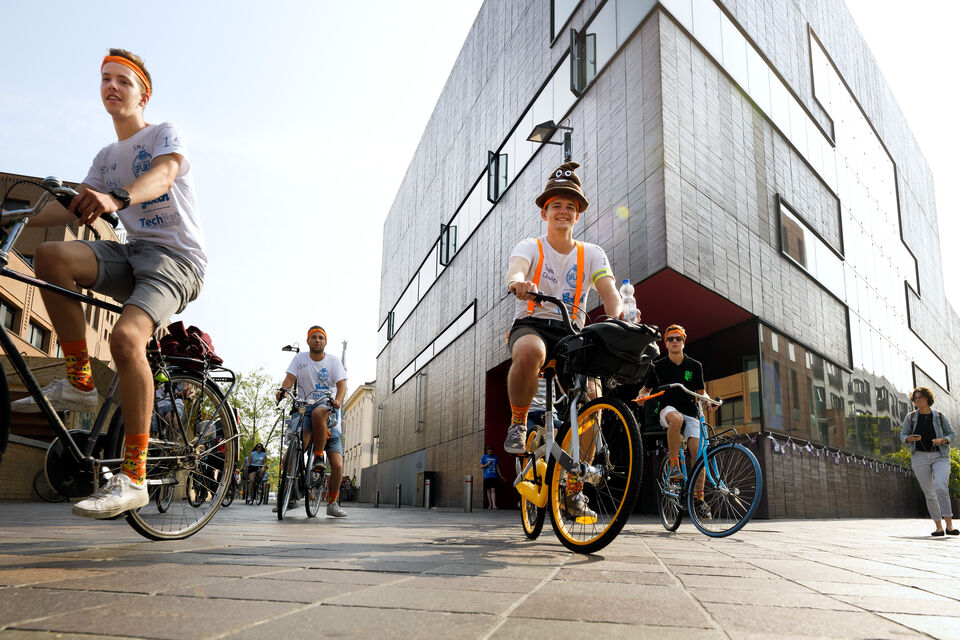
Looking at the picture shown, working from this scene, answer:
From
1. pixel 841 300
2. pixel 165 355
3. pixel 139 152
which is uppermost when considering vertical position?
pixel 841 300

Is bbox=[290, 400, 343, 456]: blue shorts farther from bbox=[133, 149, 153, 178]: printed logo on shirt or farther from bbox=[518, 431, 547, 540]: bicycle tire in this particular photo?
bbox=[133, 149, 153, 178]: printed logo on shirt

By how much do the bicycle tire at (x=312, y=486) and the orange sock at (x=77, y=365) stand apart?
4.59 meters

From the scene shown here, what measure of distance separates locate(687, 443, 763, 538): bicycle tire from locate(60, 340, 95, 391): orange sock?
4764 millimetres

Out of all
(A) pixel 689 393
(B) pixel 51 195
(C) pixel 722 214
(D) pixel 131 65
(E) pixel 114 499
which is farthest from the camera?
(C) pixel 722 214

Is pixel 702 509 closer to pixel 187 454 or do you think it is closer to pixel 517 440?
pixel 517 440

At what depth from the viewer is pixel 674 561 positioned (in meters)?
3.39

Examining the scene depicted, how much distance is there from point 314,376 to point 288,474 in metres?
1.10

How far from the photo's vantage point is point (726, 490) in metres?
5.82

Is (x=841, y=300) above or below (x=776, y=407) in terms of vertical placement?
above

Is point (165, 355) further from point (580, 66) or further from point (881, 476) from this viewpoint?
point (881, 476)

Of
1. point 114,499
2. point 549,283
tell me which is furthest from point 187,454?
point 549,283

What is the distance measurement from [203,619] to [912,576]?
301 cm

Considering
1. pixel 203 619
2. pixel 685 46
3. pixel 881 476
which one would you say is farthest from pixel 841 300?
pixel 203 619

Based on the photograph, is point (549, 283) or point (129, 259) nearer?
point (129, 259)
